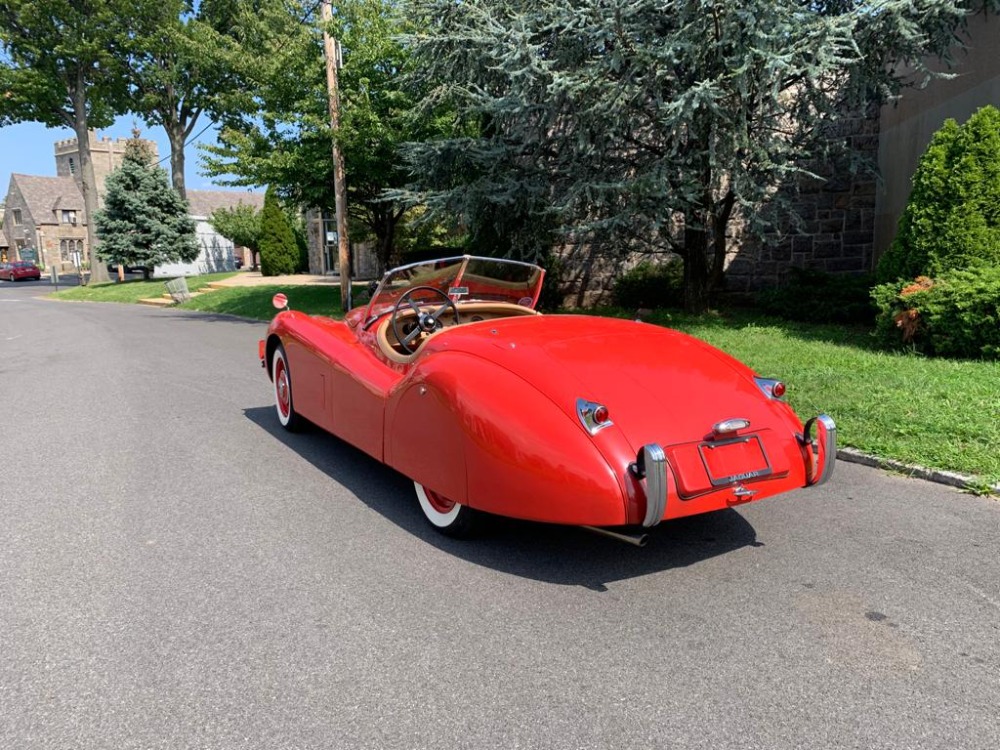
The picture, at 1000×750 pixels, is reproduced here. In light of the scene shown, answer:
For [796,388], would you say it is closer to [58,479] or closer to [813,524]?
[813,524]

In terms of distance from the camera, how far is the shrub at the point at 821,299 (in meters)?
10.3

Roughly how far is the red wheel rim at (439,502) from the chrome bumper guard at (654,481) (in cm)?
115

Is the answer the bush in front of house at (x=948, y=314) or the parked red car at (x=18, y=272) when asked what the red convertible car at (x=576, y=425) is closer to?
the bush in front of house at (x=948, y=314)

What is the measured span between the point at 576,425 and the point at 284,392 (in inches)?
139

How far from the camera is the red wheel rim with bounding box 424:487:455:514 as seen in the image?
3.74 meters

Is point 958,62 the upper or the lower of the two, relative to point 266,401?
upper

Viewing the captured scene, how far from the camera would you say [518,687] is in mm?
2492

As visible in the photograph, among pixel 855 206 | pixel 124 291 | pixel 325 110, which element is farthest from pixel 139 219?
pixel 855 206

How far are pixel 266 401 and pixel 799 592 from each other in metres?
5.59

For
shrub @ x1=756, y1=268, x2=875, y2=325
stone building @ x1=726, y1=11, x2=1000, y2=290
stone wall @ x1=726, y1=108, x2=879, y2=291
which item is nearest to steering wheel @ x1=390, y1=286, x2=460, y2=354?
shrub @ x1=756, y1=268, x2=875, y2=325

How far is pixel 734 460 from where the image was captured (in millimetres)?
Result: 3227

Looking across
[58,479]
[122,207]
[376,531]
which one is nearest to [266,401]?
[58,479]

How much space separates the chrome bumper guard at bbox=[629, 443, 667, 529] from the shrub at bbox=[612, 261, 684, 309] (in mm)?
10661

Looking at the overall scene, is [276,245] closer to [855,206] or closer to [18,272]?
[855,206]
